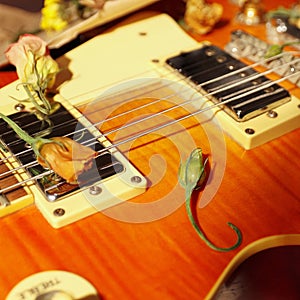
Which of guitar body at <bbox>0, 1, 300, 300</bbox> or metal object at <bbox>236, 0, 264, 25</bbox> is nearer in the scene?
guitar body at <bbox>0, 1, 300, 300</bbox>

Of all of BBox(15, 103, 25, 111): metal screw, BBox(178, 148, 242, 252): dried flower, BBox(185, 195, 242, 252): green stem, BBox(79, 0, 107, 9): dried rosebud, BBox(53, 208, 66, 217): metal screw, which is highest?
BBox(79, 0, 107, 9): dried rosebud

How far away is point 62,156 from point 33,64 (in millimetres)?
205

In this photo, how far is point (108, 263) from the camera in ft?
2.16

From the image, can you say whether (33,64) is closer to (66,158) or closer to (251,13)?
(66,158)

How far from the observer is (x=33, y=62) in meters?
0.85

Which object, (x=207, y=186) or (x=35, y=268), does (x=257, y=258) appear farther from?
(x=35, y=268)

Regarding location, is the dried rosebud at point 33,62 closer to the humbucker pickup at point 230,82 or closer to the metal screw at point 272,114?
the humbucker pickup at point 230,82

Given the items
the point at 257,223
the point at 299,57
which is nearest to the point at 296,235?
the point at 257,223

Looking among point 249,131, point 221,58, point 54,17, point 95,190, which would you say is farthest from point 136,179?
point 54,17

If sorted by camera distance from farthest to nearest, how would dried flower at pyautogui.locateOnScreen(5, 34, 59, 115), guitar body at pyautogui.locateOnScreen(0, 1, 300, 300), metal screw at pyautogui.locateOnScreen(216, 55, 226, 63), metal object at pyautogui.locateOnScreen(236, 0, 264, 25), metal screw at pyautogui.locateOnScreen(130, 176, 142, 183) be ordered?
metal object at pyautogui.locateOnScreen(236, 0, 264, 25) → metal screw at pyautogui.locateOnScreen(216, 55, 226, 63) → dried flower at pyautogui.locateOnScreen(5, 34, 59, 115) → metal screw at pyautogui.locateOnScreen(130, 176, 142, 183) → guitar body at pyautogui.locateOnScreen(0, 1, 300, 300)

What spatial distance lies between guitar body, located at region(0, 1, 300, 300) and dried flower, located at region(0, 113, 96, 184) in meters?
0.04

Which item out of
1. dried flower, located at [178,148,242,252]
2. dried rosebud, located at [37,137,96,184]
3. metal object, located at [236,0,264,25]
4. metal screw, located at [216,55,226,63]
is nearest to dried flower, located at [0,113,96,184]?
dried rosebud, located at [37,137,96,184]

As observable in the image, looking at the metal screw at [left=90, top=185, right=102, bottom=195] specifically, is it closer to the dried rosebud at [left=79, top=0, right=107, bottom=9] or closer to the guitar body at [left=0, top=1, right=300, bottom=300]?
the guitar body at [left=0, top=1, right=300, bottom=300]

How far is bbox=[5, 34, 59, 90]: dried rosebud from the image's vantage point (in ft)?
2.80
